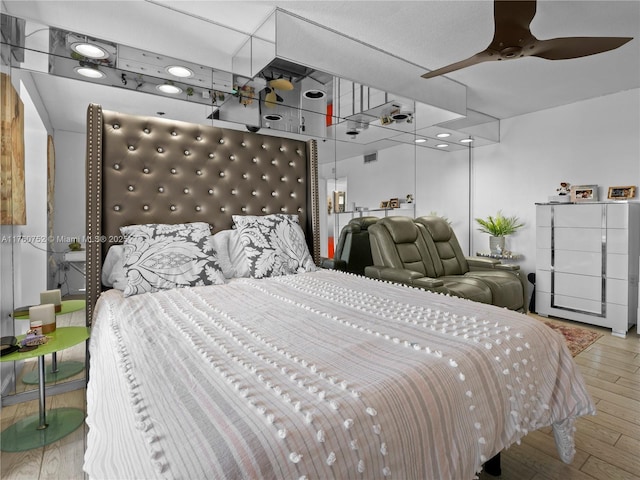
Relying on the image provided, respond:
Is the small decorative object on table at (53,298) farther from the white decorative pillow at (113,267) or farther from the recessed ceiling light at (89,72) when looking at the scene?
the recessed ceiling light at (89,72)

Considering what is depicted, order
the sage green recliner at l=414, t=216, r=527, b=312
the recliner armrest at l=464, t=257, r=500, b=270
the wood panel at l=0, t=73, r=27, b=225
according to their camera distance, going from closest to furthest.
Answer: the wood panel at l=0, t=73, r=27, b=225
the sage green recliner at l=414, t=216, r=527, b=312
the recliner armrest at l=464, t=257, r=500, b=270

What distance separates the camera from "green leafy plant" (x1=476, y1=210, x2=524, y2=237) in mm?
4805

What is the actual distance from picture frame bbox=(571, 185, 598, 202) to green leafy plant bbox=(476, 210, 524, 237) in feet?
2.49

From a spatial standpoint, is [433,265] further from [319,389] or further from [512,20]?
[319,389]

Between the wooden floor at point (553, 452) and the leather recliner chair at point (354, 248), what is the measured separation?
6.57ft

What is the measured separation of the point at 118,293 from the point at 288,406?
1.71 m

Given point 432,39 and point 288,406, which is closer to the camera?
point 288,406

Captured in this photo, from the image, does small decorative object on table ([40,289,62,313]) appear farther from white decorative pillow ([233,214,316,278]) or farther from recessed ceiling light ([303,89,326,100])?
recessed ceiling light ([303,89,326,100])

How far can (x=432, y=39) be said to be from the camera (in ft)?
9.32

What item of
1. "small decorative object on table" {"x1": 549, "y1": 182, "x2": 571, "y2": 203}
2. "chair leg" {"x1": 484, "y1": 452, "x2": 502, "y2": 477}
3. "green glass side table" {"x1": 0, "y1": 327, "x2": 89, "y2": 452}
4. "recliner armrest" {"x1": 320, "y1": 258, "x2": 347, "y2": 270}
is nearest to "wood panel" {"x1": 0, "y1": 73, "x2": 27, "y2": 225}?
"green glass side table" {"x1": 0, "y1": 327, "x2": 89, "y2": 452}

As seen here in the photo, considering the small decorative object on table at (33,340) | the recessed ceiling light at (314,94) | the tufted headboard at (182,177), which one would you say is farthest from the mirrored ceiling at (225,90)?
the small decorative object on table at (33,340)

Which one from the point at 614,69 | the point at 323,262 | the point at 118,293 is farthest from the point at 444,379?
the point at 614,69

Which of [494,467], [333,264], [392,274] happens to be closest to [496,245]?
[392,274]

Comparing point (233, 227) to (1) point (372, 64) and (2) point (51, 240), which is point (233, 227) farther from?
(1) point (372, 64)
